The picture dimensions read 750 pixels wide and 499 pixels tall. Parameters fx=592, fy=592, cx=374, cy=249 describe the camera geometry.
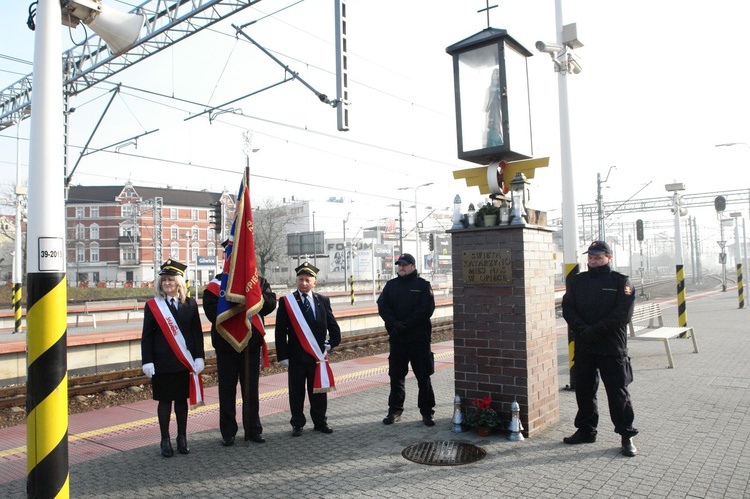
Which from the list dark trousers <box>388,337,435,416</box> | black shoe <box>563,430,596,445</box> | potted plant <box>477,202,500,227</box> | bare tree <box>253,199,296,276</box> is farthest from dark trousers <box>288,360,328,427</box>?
bare tree <box>253,199,296,276</box>

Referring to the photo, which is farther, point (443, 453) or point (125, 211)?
point (125, 211)

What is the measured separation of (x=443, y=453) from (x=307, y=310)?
7.04 ft

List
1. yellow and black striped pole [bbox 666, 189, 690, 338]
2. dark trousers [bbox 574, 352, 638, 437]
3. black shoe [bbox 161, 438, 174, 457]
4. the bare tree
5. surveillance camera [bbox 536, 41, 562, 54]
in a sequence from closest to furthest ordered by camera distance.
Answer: dark trousers [bbox 574, 352, 638, 437] → black shoe [bbox 161, 438, 174, 457] → surveillance camera [bbox 536, 41, 562, 54] → yellow and black striped pole [bbox 666, 189, 690, 338] → the bare tree

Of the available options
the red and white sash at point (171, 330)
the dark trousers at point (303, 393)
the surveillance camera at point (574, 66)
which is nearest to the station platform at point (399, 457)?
the dark trousers at point (303, 393)

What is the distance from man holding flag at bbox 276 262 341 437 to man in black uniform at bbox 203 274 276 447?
25cm

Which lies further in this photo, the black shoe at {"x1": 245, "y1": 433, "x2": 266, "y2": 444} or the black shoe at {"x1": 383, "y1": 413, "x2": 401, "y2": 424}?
the black shoe at {"x1": 383, "y1": 413, "x2": 401, "y2": 424}

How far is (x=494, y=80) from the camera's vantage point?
22.0 feet

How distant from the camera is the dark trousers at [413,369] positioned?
22.1ft

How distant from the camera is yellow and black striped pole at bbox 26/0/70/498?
128 inches

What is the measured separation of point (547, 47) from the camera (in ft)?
27.6

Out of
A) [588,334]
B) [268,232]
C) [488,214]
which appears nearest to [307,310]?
[488,214]

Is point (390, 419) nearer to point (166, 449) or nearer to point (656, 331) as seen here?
point (166, 449)

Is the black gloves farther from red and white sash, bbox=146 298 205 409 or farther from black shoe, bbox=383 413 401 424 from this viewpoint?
red and white sash, bbox=146 298 205 409

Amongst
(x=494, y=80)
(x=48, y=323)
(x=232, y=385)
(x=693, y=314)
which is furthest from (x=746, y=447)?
(x=693, y=314)
